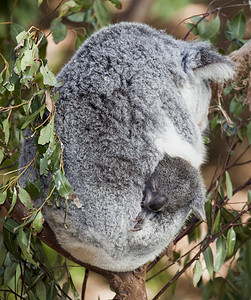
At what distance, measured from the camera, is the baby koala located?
238 centimetres

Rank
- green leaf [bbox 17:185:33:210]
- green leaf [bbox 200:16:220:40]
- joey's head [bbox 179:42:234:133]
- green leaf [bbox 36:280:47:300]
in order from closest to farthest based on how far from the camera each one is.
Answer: green leaf [bbox 17:185:33:210] → green leaf [bbox 36:280:47:300] → joey's head [bbox 179:42:234:133] → green leaf [bbox 200:16:220:40]

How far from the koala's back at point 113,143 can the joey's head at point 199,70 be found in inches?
7.6

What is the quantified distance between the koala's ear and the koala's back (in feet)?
0.75

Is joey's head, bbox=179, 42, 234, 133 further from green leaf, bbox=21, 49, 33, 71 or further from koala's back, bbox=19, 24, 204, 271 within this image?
green leaf, bbox=21, 49, 33, 71

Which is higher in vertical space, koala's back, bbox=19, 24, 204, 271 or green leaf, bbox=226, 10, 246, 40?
green leaf, bbox=226, 10, 246, 40

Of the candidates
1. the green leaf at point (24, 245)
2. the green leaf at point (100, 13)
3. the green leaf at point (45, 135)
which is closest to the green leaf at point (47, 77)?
the green leaf at point (45, 135)

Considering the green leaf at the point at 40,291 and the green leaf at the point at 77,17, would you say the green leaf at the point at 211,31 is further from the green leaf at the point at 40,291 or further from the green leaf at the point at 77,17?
the green leaf at the point at 40,291

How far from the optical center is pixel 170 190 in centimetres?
242

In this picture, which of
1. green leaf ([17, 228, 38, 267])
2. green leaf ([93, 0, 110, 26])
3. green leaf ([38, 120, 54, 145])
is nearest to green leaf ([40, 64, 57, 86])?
green leaf ([38, 120, 54, 145])

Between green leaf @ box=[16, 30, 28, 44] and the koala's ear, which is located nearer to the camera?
green leaf @ box=[16, 30, 28, 44]

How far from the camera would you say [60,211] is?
2354 mm

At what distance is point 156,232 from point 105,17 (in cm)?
172

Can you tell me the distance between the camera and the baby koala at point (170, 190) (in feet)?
7.80

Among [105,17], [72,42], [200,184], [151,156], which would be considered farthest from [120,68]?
[72,42]
